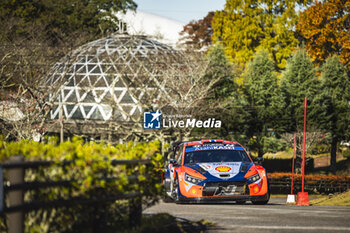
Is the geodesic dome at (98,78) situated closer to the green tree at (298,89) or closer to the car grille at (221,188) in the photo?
the green tree at (298,89)

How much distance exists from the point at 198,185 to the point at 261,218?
3.87 metres

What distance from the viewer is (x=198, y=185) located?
14.5m

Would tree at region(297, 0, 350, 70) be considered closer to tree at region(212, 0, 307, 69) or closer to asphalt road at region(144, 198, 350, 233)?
tree at region(212, 0, 307, 69)

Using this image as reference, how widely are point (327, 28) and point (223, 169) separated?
47.3 meters

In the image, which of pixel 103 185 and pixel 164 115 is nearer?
pixel 103 185

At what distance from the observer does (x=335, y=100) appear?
5184cm

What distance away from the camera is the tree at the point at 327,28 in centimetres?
5875

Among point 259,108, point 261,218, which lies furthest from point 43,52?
point 261,218

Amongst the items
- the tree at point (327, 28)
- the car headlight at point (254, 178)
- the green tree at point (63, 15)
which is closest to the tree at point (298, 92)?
the tree at point (327, 28)

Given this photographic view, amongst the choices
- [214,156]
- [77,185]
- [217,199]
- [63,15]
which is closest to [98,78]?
[63,15]

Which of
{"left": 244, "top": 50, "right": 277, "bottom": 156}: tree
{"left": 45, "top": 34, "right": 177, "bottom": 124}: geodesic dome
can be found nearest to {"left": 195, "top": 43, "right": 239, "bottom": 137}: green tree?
{"left": 244, "top": 50, "right": 277, "bottom": 156}: tree

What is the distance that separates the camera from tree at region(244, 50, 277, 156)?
167 ft

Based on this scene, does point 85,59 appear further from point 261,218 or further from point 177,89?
point 261,218

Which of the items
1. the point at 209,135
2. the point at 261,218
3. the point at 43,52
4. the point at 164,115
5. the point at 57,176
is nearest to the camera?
the point at 57,176
